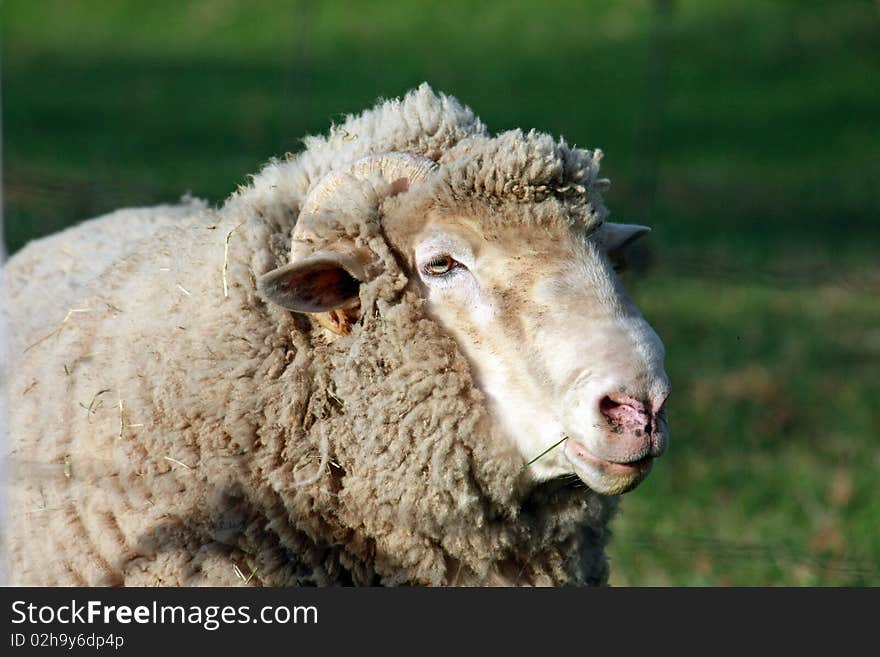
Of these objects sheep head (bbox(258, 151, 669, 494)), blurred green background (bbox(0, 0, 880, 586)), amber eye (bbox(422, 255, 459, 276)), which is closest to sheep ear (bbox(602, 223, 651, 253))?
sheep head (bbox(258, 151, 669, 494))

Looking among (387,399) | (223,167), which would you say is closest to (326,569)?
(387,399)

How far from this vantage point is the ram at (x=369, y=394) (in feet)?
9.29

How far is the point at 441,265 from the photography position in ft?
9.49

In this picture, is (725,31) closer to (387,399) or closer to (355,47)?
(355,47)

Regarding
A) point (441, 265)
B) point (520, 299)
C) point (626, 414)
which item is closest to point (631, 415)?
point (626, 414)

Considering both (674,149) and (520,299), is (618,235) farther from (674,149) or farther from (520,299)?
(674,149)

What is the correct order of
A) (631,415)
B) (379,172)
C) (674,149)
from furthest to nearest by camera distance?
(674,149) → (379,172) → (631,415)

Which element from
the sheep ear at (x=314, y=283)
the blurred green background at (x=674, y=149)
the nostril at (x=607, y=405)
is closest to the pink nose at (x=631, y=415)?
the nostril at (x=607, y=405)

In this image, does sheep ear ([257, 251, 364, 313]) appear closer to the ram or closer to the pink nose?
the ram

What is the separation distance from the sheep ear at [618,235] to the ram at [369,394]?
0.12 metres

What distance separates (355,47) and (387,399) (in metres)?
17.8

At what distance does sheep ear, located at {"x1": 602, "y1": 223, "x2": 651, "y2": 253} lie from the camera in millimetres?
3111

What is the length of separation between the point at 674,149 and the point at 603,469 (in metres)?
12.8

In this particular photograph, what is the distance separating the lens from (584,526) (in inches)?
126
